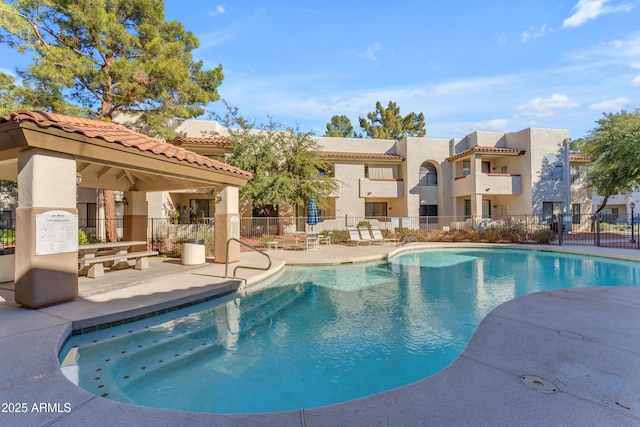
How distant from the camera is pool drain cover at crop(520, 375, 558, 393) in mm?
2902

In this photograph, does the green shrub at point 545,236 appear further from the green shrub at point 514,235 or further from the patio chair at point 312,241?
the patio chair at point 312,241

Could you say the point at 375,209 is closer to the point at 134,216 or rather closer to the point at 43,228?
the point at 134,216

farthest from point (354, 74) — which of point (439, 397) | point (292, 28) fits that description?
point (439, 397)

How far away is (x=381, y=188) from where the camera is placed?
2523cm

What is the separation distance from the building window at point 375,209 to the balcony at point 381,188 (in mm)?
1961

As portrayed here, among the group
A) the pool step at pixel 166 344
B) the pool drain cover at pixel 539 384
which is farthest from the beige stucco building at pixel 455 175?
the pool drain cover at pixel 539 384

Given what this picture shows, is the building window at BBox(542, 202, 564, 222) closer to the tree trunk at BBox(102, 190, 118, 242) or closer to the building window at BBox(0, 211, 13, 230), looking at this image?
the tree trunk at BBox(102, 190, 118, 242)

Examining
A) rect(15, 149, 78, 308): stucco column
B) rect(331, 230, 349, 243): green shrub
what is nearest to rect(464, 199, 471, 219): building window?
rect(331, 230, 349, 243): green shrub

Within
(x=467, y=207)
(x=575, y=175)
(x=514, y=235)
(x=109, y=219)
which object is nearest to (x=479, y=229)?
(x=514, y=235)

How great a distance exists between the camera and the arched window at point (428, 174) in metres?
27.1

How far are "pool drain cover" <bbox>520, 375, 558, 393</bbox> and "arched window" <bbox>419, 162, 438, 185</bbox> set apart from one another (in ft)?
83.2

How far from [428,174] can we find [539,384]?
26.0 meters

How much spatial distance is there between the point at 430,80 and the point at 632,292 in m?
12.6

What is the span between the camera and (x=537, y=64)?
514 inches
